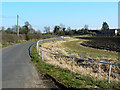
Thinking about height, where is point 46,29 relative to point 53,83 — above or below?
above

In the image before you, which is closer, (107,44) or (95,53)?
(95,53)

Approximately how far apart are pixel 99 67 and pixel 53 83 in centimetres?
728

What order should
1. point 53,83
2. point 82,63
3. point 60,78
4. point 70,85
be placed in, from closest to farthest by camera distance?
point 70,85
point 53,83
point 60,78
point 82,63

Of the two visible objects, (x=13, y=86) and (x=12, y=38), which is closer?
(x=13, y=86)

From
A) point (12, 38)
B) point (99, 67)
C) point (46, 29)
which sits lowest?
point (99, 67)

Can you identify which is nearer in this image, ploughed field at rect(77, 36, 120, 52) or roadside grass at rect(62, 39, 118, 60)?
roadside grass at rect(62, 39, 118, 60)

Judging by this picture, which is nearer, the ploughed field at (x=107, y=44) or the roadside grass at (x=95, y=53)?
the roadside grass at (x=95, y=53)

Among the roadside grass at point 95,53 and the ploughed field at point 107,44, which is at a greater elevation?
the ploughed field at point 107,44

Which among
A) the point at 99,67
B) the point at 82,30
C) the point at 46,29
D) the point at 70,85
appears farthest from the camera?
the point at 82,30

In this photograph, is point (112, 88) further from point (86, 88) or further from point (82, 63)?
point (82, 63)

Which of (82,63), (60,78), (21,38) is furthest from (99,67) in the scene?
(21,38)

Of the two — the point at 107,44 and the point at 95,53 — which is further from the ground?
the point at 107,44

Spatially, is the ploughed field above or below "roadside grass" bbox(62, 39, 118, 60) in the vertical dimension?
above

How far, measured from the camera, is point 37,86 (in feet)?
A: 21.9
